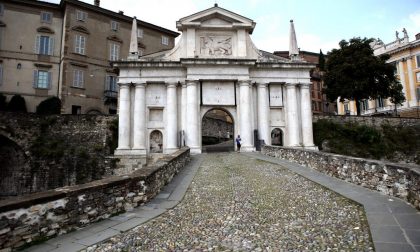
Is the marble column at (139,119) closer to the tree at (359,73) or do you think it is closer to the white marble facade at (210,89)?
the white marble facade at (210,89)

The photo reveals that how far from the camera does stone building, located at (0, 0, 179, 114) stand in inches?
1173

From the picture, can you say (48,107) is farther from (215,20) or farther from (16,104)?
(215,20)

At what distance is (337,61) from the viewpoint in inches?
1371

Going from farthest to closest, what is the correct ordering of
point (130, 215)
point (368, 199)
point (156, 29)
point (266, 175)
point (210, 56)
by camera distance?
point (156, 29), point (210, 56), point (266, 175), point (368, 199), point (130, 215)

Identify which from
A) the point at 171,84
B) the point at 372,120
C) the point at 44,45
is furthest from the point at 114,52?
the point at 372,120

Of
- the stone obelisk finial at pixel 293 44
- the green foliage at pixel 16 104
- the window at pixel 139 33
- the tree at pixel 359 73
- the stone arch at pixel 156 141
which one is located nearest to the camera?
the stone arch at pixel 156 141

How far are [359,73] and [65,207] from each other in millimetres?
34491

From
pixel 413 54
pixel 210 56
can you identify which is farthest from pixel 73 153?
pixel 413 54

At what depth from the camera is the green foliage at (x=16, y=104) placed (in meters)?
28.3

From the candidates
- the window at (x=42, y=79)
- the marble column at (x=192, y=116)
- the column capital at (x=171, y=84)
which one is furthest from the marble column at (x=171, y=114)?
the window at (x=42, y=79)

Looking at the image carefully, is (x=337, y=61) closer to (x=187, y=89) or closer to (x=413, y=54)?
(x=413, y=54)

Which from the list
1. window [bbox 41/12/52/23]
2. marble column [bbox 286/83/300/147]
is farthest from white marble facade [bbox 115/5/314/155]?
window [bbox 41/12/52/23]

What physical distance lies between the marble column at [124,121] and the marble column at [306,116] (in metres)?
15.7

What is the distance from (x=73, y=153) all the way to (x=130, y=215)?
791 inches
